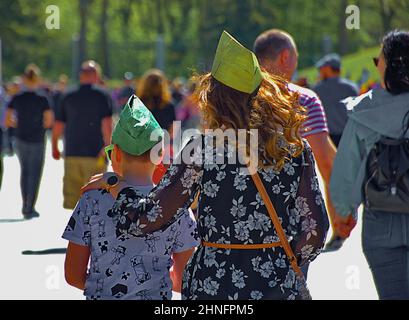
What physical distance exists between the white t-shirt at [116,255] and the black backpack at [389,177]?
1.13 meters

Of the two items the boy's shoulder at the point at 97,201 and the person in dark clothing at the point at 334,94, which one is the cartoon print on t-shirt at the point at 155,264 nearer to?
the boy's shoulder at the point at 97,201

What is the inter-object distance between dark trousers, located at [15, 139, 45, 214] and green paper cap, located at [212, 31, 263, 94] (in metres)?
9.39

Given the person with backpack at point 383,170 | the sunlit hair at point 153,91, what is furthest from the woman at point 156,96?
the person with backpack at point 383,170

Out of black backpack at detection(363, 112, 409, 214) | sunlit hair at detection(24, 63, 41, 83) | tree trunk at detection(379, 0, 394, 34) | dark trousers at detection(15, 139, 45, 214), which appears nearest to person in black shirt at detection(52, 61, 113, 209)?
sunlit hair at detection(24, 63, 41, 83)

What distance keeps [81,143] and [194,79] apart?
7.20m

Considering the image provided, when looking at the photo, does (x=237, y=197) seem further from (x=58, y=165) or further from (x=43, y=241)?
(x=58, y=165)

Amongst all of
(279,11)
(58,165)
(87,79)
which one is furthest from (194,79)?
(279,11)

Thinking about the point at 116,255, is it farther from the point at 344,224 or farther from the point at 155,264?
the point at 344,224

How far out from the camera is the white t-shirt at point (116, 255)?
4.02 m

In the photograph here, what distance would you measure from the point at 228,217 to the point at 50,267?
584 centimetres

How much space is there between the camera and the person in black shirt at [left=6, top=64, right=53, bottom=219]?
13.2m

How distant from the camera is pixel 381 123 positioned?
486 centimetres

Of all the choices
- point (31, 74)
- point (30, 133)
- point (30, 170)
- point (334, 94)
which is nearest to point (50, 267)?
point (30, 170)

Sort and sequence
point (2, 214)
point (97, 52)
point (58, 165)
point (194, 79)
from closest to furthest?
point (194, 79) → point (2, 214) → point (58, 165) → point (97, 52)
